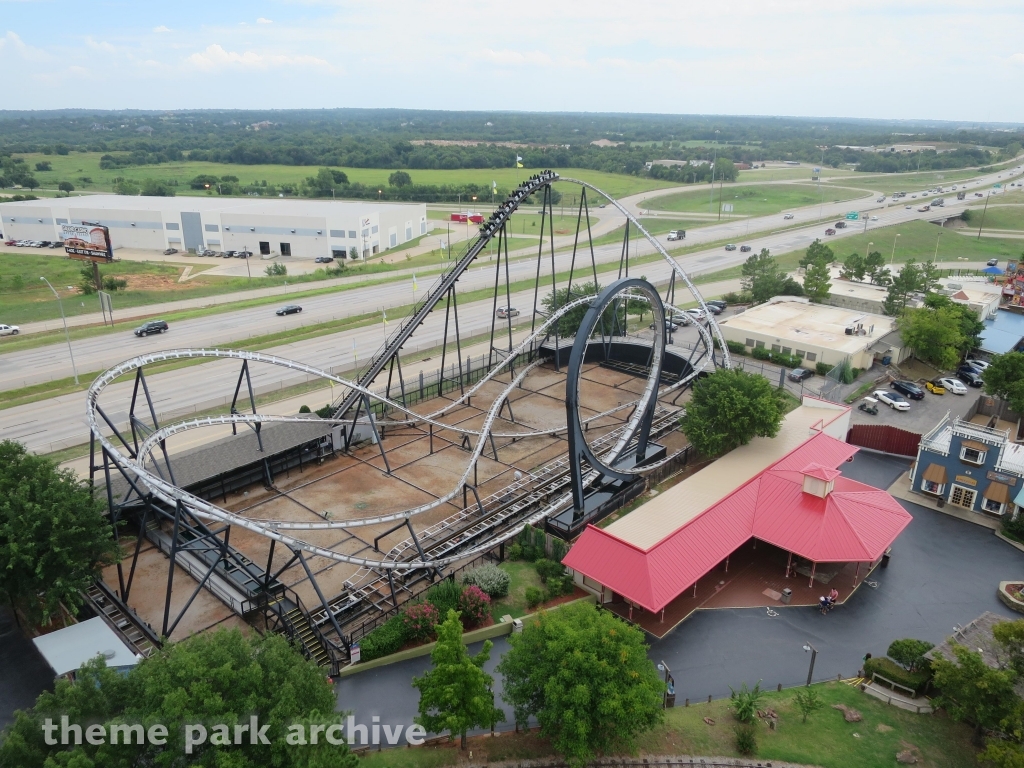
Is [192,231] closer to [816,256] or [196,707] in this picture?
[816,256]

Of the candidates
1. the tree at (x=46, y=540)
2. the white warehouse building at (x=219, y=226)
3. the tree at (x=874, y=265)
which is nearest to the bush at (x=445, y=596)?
the tree at (x=46, y=540)

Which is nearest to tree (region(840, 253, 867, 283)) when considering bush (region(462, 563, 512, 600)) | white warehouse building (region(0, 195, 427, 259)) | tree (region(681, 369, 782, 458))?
tree (region(681, 369, 782, 458))

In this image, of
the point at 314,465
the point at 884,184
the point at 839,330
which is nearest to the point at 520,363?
the point at 314,465

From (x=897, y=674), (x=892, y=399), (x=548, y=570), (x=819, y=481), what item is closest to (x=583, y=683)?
(x=548, y=570)

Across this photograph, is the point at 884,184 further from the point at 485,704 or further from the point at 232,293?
the point at 485,704

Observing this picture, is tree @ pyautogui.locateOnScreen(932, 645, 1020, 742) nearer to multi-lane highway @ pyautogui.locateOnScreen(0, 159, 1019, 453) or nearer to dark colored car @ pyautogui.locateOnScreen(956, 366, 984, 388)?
dark colored car @ pyautogui.locateOnScreen(956, 366, 984, 388)

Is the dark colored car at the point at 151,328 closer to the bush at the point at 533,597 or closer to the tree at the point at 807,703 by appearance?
the bush at the point at 533,597
